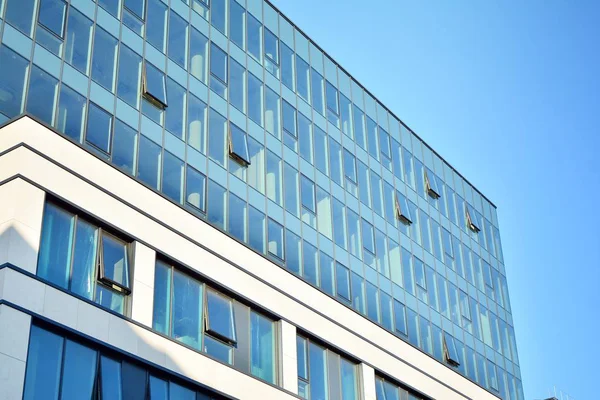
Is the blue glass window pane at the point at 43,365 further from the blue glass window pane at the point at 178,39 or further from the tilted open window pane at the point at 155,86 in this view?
the blue glass window pane at the point at 178,39

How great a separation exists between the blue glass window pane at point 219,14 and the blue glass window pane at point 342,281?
10.4 meters

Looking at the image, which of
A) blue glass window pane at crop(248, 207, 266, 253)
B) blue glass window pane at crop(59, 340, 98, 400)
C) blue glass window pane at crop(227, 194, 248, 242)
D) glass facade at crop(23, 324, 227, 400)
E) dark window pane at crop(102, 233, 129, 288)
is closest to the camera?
glass facade at crop(23, 324, 227, 400)

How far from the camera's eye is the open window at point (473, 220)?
52.5m

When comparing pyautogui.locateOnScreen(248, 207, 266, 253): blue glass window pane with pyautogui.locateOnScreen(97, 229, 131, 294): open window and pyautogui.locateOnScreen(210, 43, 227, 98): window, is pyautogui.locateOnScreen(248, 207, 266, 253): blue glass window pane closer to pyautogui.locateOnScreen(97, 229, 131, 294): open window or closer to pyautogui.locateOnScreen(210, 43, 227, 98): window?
pyautogui.locateOnScreen(210, 43, 227, 98): window

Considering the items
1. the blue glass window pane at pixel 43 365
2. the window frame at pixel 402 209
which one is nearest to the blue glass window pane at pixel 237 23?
the window frame at pixel 402 209

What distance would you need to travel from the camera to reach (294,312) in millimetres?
34375

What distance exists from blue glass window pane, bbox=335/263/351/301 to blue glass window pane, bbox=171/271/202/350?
9.12 metres

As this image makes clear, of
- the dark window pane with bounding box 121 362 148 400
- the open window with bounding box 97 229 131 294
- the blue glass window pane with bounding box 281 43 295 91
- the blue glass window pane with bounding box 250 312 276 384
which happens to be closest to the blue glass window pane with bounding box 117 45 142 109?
the open window with bounding box 97 229 131 294

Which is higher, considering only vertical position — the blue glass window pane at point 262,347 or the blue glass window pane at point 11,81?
the blue glass window pane at point 11,81

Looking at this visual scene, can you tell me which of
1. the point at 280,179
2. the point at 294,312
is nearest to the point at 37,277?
the point at 294,312

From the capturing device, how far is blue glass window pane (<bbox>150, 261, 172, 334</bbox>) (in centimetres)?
2897

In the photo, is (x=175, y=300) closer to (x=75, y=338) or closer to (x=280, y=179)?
(x=75, y=338)

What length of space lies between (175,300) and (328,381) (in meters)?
7.96

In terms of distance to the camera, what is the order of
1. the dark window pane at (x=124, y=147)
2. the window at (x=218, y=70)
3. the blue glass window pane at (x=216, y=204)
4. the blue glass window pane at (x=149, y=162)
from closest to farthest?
the dark window pane at (x=124, y=147), the blue glass window pane at (x=149, y=162), the blue glass window pane at (x=216, y=204), the window at (x=218, y=70)
